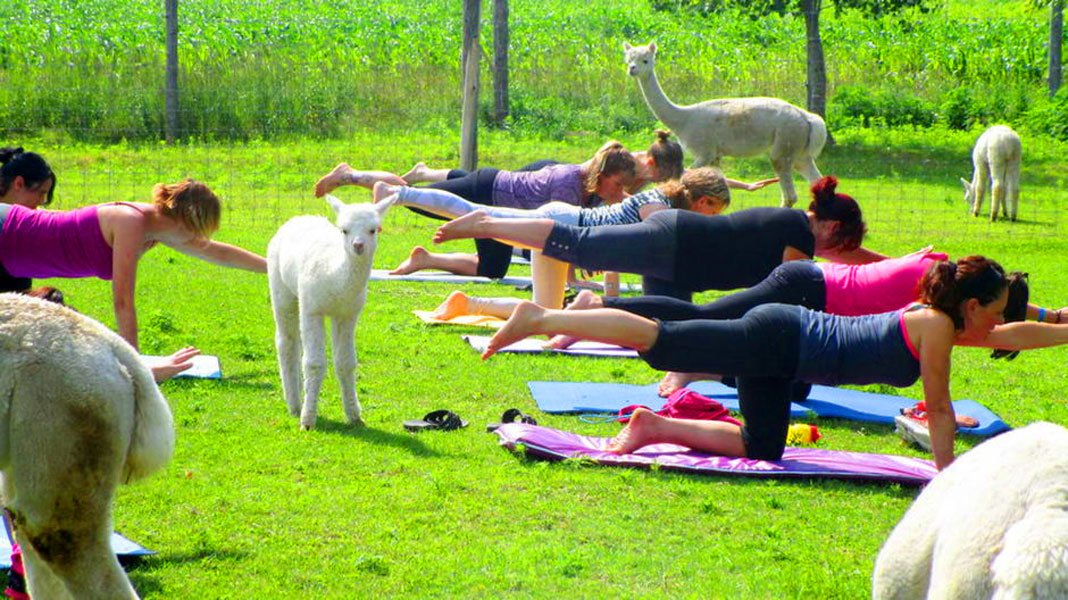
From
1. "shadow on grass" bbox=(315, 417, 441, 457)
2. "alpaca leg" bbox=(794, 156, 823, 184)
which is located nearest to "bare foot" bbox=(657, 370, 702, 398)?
"shadow on grass" bbox=(315, 417, 441, 457)

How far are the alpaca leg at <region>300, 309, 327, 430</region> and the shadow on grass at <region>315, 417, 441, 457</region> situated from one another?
0.40ft

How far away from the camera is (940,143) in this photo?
83.8ft

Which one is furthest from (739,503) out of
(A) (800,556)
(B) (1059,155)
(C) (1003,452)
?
(B) (1059,155)

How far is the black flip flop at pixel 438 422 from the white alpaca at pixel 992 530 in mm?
4429

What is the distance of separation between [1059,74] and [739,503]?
22959mm

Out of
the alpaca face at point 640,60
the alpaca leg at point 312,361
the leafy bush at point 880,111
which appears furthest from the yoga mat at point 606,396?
the leafy bush at point 880,111

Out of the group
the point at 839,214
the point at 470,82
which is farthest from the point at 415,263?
the point at 839,214

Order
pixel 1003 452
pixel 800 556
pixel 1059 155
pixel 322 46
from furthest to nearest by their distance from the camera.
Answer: pixel 322 46 < pixel 1059 155 < pixel 800 556 < pixel 1003 452

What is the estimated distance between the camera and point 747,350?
22.4ft

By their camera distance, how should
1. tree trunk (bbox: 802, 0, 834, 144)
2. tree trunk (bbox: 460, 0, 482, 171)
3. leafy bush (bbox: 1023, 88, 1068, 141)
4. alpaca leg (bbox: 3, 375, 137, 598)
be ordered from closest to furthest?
alpaca leg (bbox: 3, 375, 137, 598)
tree trunk (bbox: 460, 0, 482, 171)
tree trunk (bbox: 802, 0, 834, 144)
leafy bush (bbox: 1023, 88, 1068, 141)

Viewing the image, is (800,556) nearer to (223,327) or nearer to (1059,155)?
(223,327)

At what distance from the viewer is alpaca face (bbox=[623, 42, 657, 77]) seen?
1984 cm

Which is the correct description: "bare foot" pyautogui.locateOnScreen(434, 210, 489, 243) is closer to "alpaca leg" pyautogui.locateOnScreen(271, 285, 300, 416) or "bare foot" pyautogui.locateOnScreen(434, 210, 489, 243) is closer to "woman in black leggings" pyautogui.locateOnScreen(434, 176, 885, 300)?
"woman in black leggings" pyautogui.locateOnScreen(434, 176, 885, 300)

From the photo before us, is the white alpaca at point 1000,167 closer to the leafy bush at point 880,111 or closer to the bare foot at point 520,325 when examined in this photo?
the leafy bush at point 880,111
